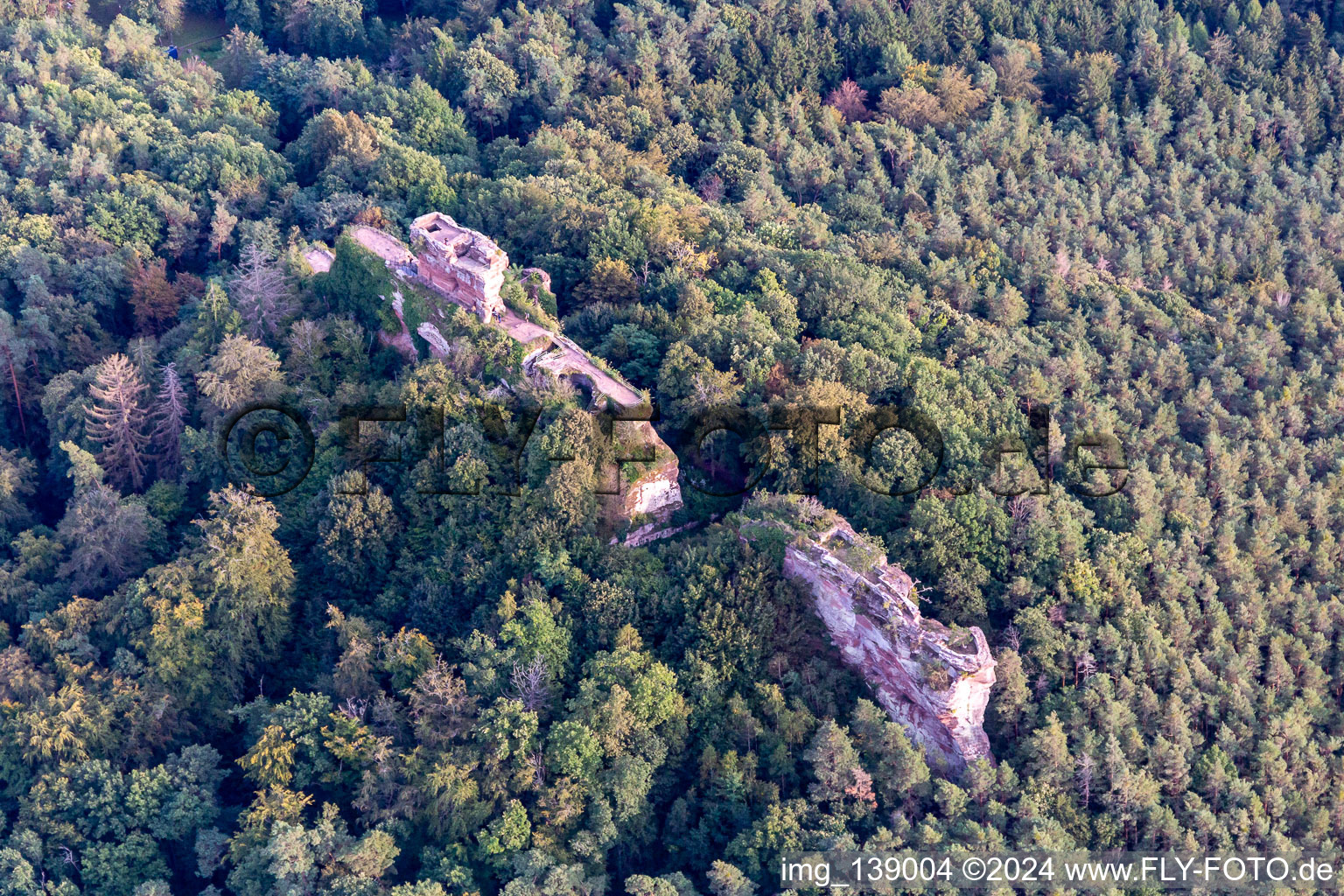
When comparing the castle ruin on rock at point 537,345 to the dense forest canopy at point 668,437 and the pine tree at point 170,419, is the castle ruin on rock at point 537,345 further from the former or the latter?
the pine tree at point 170,419

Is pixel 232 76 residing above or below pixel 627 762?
above

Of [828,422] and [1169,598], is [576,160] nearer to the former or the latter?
[828,422]

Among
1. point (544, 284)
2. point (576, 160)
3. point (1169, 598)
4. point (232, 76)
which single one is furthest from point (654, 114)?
point (1169, 598)

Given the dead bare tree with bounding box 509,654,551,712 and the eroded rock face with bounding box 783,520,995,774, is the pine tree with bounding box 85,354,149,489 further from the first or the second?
the eroded rock face with bounding box 783,520,995,774

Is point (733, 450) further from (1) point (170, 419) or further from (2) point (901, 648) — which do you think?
(1) point (170, 419)

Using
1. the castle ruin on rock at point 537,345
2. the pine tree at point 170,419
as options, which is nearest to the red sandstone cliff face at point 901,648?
the castle ruin on rock at point 537,345

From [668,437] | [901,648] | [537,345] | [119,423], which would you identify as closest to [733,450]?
[668,437]

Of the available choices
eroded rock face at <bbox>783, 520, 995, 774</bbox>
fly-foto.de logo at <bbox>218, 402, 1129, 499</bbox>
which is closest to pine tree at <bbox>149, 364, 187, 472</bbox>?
fly-foto.de logo at <bbox>218, 402, 1129, 499</bbox>
